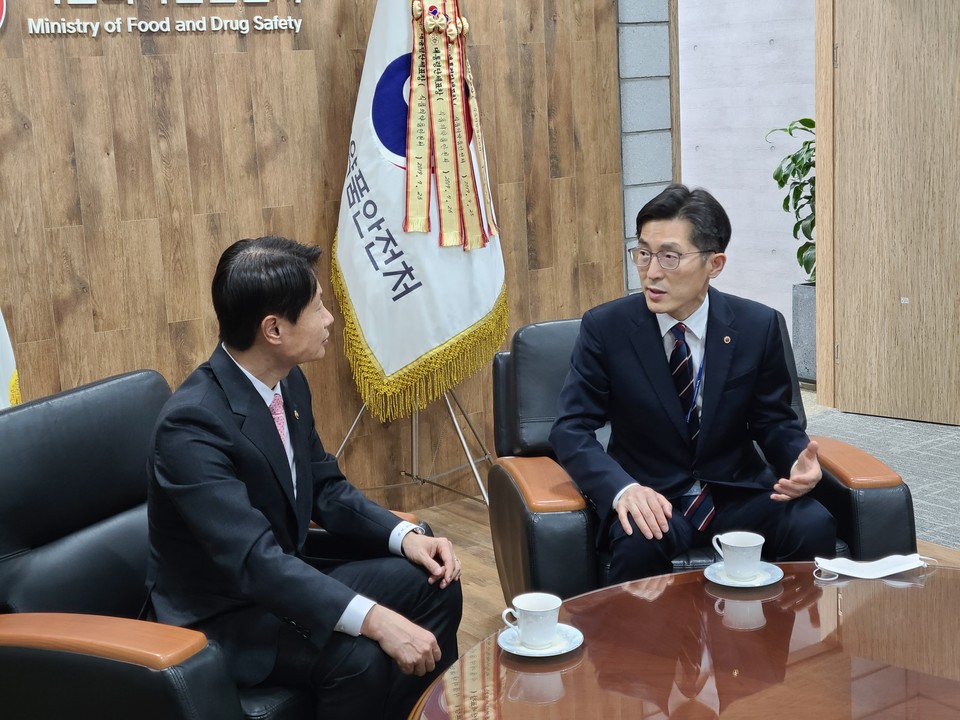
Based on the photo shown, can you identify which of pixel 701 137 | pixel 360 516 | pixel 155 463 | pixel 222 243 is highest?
pixel 701 137

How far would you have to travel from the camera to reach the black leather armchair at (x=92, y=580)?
5.41 feet

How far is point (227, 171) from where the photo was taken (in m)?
3.38

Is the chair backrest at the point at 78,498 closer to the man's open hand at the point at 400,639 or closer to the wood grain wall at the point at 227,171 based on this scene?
the man's open hand at the point at 400,639

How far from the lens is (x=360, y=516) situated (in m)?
2.18

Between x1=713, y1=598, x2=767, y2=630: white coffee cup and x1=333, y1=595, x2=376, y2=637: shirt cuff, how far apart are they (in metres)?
0.59

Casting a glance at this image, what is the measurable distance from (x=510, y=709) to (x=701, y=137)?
482 cm

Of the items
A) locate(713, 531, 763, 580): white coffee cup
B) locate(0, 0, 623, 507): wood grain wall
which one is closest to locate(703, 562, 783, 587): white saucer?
locate(713, 531, 763, 580): white coffee cup

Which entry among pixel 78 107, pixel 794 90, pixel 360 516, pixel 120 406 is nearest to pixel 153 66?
pixel 78 107

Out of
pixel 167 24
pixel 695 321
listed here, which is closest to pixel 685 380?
pixel 695 321

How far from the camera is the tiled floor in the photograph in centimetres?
355

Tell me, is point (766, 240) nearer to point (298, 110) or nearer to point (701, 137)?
point (701, 137)

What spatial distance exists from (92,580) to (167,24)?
1.85 m

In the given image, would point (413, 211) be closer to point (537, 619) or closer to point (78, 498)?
point (78, 498)

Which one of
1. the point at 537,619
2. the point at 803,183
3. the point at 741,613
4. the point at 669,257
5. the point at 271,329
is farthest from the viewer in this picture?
the point at 803,183
